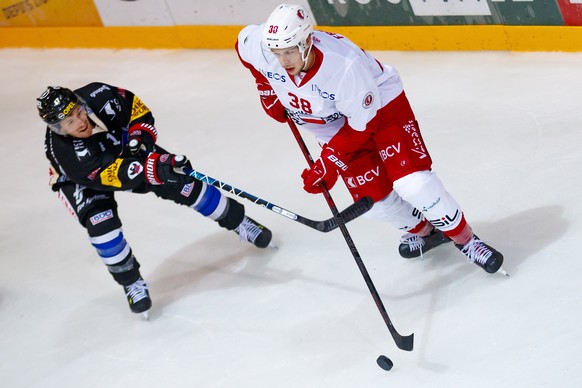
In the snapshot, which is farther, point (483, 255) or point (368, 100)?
point (483, 255)

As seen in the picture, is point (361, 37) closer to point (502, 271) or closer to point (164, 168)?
point (164, 168)

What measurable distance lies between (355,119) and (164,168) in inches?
32.1

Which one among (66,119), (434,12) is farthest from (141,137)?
(434,12)

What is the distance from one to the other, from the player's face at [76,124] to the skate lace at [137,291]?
0.66 m

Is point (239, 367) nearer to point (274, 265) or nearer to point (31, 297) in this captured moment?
point (274, 265)

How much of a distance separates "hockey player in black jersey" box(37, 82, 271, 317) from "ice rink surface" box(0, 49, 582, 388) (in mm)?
224

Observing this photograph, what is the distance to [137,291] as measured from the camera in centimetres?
349

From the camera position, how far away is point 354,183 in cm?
307

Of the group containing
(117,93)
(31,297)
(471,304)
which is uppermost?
(117,93)

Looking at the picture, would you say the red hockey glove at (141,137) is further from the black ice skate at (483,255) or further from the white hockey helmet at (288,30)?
the black ice skate at (483,255)

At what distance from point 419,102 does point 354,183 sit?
5.02ft

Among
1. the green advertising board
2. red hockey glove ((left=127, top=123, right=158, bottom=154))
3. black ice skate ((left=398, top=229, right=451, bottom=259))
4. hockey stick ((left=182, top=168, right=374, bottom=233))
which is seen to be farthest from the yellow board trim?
red hockey glove ((left=127, top=123, right=158, bottom=154))

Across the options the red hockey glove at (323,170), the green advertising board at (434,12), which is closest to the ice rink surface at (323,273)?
the green advertising board at (434,12)

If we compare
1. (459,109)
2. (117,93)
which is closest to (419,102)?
(459,109)
